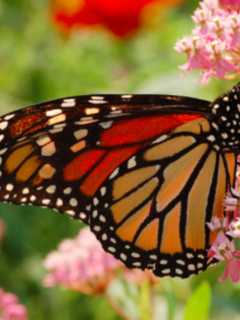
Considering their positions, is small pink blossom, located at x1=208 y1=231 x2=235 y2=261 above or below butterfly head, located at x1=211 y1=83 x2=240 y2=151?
below

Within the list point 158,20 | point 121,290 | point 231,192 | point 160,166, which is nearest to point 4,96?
point 158,20

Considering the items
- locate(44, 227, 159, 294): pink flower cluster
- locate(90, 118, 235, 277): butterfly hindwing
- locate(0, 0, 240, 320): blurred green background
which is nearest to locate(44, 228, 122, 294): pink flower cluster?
locate(44, 227, 159, 294): pink flower cluster

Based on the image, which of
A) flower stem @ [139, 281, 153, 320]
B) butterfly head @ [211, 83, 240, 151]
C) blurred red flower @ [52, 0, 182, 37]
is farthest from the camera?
blurred red flower @ [52, 0, 182, 37]

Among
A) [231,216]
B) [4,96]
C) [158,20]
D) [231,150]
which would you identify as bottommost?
[231,216]

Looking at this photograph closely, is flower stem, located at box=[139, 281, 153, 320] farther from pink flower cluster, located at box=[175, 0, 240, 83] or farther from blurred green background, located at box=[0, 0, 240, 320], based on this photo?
pink flower cluster, located at box=[175, 0, 240, 83]

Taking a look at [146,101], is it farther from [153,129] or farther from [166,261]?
[166,261]

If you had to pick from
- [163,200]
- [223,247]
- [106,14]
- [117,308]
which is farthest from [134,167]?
[106,14]

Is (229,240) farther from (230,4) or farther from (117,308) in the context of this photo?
(117,308)
